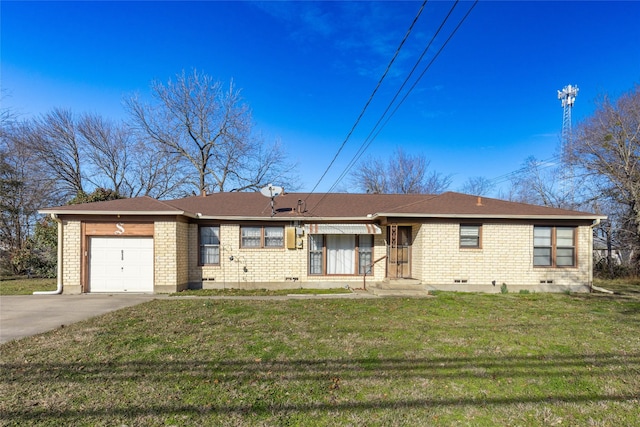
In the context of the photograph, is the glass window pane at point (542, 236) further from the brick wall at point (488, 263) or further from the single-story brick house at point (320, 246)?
the brick wall at point (488, 263)

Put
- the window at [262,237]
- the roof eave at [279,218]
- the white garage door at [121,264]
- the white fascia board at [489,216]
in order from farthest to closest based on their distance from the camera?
the window at [262,237], the roof eave at [279,218], the white fascia board at [489,216], the white garage door at [121,264]

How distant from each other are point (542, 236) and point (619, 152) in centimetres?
1019

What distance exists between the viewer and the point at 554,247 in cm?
1292

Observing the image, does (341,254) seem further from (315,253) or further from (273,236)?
(273,236)

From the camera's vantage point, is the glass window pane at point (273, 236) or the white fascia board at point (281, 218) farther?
the glass window pane at point (273, 236)

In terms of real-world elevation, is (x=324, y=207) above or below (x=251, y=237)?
above

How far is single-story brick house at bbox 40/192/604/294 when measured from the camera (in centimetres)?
1207

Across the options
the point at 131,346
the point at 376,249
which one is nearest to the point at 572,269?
the point at 376,249

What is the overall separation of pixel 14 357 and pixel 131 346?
159 cm

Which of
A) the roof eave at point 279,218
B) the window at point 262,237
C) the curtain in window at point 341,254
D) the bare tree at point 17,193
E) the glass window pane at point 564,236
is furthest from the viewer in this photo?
the bare tree at point 17,193

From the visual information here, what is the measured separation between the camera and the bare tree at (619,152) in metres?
17.8

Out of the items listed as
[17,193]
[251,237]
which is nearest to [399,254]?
[251,237]

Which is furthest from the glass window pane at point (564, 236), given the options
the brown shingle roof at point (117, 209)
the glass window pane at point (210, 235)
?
the brown shingle roof at point (117, 209)

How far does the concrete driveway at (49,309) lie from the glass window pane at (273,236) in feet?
14.0
